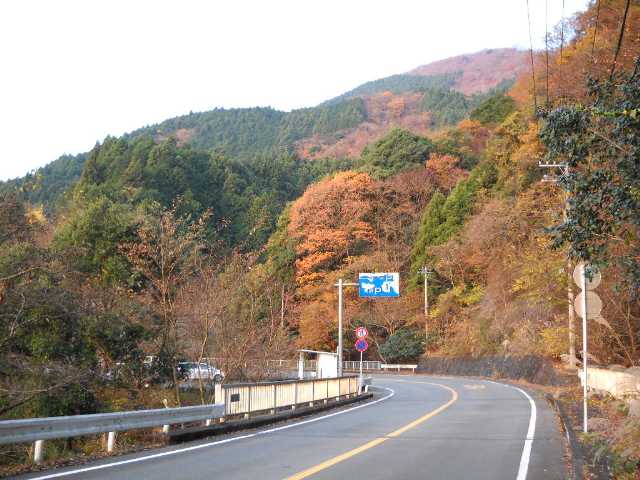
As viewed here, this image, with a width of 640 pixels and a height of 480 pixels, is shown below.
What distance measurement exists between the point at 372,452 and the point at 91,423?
4873 mm

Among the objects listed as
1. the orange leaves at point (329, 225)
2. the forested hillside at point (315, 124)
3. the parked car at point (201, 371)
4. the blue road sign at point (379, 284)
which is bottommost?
the parked car at point (201, 371)

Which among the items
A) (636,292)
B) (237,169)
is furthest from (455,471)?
(237,169)

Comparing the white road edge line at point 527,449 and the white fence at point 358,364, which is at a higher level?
the white road edge line at point 527,449

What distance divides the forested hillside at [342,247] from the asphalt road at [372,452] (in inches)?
109

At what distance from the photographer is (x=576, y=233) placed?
38.4 ft

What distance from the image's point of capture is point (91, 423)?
12.0 metres

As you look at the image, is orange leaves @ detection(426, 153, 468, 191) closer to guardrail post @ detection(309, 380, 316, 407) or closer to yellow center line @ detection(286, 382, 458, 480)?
guardrail post @ detection(309, 380, 316, 407)

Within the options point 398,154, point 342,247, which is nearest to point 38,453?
point 342,247

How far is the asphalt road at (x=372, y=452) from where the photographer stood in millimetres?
10266

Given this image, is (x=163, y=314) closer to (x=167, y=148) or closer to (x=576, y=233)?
(x=576, y=233)

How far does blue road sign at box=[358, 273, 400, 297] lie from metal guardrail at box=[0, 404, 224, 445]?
60.7 feet

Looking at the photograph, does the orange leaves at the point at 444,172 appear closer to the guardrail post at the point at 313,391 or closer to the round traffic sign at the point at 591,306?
the guardrail post at the point at 313,391

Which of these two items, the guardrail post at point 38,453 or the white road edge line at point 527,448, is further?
the guardrail post at point 38,453

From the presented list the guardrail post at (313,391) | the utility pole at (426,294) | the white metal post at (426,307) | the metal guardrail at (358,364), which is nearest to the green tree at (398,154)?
the utility pole at (426,294)
